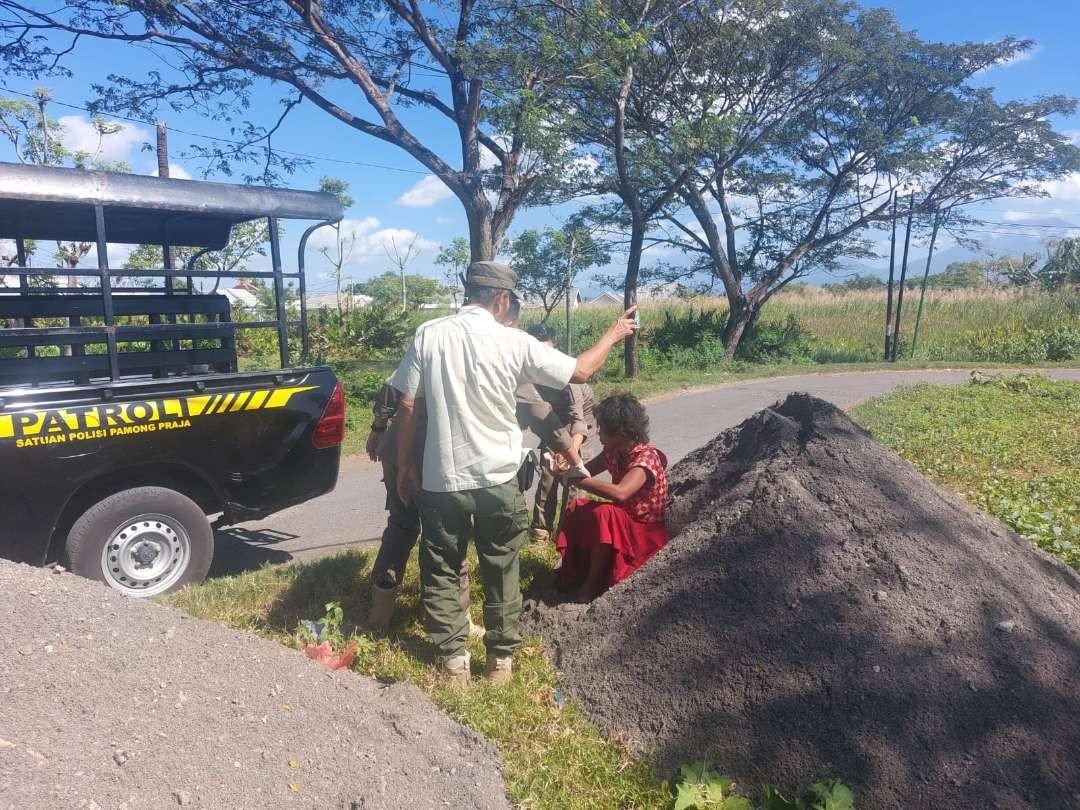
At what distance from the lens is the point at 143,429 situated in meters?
4.32

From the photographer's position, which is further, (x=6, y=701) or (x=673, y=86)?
(x=673, y=86)

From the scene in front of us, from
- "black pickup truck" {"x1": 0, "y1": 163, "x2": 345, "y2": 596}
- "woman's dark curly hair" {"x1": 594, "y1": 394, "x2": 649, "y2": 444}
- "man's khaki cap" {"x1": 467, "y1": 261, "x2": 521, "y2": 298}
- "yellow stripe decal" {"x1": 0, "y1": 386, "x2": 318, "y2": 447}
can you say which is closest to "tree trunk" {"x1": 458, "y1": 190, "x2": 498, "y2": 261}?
"black pickup truck" {"x1": 0, "y1": 163, "x2": 345, "y2": 596}

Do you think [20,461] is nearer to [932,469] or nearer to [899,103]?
[932,469]

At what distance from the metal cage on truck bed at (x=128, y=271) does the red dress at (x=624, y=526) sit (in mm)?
2209

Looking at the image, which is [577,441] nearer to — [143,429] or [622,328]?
[622,328]

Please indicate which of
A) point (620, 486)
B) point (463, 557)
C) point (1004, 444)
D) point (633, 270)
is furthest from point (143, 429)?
point (633, 270)

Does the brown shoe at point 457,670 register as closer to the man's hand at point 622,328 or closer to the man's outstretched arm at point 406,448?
the man's outstretched arm at point 406,448

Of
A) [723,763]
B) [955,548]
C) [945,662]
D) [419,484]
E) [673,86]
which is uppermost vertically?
[673,86]

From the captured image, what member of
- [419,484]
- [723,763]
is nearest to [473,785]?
[723,763]

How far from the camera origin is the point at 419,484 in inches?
145

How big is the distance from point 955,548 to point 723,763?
158 cm

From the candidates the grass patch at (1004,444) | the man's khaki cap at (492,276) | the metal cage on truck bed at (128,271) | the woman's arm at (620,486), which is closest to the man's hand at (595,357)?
the man's khaki cap at (492,276)

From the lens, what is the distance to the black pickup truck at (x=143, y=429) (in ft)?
13.2

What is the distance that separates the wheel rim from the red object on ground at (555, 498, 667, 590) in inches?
84.7
